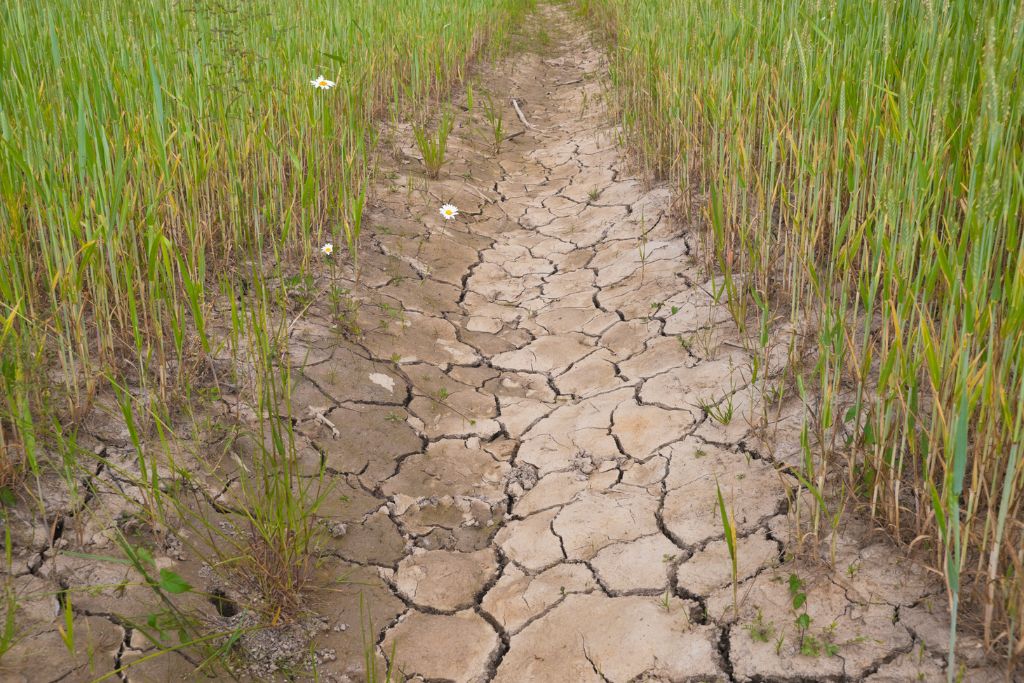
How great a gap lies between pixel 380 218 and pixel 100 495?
2169 mm

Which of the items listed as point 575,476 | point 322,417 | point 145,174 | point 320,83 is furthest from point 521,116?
point 575,476

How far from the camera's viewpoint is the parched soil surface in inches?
62.8

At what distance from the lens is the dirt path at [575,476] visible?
163 cm

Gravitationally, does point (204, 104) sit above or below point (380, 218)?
above

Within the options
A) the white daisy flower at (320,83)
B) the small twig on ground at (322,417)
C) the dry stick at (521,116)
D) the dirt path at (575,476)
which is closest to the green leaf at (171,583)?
the dirt path at (575,476)

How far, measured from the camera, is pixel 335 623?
179 cm

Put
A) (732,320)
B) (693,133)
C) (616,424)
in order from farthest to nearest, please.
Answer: (693,133) → (732,320) → (616,424)

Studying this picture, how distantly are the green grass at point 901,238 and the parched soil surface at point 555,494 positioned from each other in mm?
179

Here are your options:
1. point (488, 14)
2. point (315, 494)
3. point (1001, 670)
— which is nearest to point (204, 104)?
point (315, 494)

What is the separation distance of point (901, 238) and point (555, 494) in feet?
3.74

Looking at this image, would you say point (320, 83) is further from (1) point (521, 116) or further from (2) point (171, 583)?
(1) point (521, 116)

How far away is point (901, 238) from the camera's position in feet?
6.20

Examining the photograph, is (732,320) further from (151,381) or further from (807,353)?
(151,381)

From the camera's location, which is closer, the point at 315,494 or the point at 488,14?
the point at 315,494
